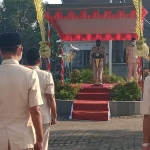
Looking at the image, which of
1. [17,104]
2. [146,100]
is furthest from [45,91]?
[17,104]

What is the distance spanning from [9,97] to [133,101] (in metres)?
9.73

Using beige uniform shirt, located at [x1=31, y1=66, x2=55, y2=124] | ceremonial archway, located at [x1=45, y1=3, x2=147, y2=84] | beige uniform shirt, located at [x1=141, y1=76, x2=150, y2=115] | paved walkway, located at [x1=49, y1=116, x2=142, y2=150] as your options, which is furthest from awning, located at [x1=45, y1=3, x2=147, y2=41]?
beige uniform shirt, located at [x1=141, y1=76, x2=150, y2=115]

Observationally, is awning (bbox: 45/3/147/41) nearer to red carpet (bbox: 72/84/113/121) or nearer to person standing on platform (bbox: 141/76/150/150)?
red carpet (bbox: 72/84/113/121)

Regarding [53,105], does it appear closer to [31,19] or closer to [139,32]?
[139,32]

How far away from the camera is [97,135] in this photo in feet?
32.2

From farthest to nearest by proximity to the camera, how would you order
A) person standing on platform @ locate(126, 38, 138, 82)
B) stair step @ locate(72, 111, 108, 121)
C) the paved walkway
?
1. person standing on platform @ locate(126, 38, 138, 82)
2. stair step @ locate(72, 111, 108, 121)
3. the paved walkway

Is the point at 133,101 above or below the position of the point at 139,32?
below

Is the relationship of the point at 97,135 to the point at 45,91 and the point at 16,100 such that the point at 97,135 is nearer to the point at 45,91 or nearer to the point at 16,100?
the point at 45,91

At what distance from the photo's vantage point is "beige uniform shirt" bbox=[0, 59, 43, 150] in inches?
160

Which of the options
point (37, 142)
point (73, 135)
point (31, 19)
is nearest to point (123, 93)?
point (73, 135)

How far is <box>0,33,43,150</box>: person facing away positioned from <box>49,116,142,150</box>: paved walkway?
4.37m

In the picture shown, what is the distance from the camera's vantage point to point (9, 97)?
161 inches

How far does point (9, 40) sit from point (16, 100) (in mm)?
601

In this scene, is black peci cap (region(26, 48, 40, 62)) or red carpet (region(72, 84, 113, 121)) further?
red carpet (region(72, 84, 113, 121))
